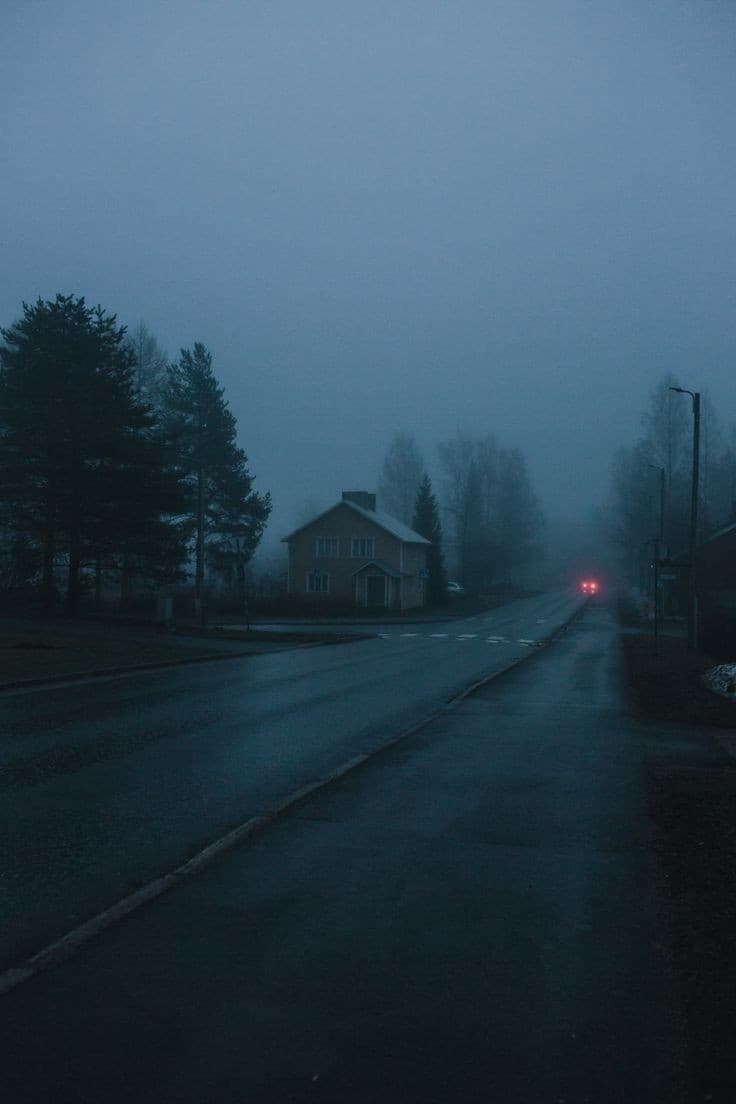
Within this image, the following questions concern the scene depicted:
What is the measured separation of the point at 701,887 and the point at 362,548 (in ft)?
211

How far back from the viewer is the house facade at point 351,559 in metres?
70.6

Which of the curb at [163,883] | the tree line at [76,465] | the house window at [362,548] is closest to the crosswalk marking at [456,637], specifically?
the tree line at [76,465]

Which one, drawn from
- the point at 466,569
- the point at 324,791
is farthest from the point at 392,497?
the point at 324,791

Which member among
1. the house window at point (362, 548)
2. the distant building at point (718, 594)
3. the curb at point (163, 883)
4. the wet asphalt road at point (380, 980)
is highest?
the house window at point (362, 548)

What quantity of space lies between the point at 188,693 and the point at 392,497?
9304 centimetres

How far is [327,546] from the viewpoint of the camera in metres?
71.8

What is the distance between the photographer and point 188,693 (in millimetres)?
19547

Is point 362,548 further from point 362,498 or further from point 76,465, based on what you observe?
point 76,465

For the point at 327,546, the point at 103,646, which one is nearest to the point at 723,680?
the point at 103,646

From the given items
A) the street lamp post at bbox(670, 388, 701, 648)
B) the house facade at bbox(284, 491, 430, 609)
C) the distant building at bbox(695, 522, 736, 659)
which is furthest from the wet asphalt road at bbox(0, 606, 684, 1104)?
the house facade at bbox(284, 491, 430, 609)

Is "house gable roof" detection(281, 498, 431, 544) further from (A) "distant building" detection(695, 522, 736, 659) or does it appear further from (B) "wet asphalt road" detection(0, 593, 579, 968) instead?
(B) "wet asphalt road" detection(0, 593, 579, 968)

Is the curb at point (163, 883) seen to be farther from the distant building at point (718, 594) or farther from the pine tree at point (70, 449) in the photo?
the pine tree at point (70, 449)

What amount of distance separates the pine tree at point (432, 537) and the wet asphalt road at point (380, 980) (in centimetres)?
7125

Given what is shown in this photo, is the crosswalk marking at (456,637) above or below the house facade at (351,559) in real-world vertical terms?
below
